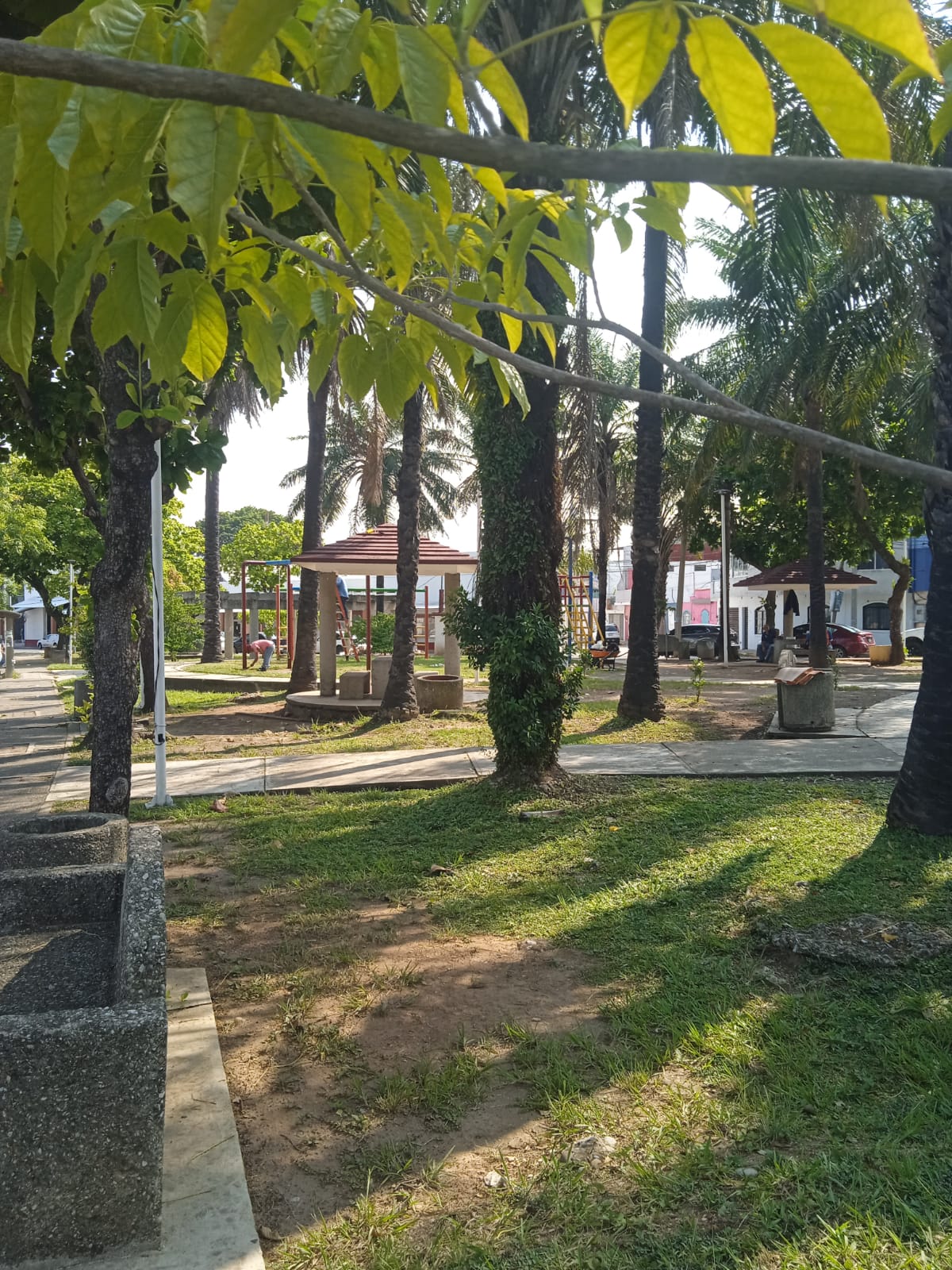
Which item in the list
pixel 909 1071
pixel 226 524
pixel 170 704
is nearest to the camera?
pixel 909 1071

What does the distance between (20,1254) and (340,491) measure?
161 ft

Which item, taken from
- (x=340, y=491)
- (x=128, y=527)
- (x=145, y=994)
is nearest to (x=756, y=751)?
(x=128, y=527)

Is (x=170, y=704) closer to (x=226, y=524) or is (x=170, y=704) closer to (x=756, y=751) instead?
(x=756, y=751)

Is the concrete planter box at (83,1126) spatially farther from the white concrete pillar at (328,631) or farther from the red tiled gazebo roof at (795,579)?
the red tiled gazebo roof at (795,579)

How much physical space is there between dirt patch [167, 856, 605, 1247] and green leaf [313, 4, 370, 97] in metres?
2.85

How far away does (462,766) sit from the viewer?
35.8ft

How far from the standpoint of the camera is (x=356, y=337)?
7.82ft

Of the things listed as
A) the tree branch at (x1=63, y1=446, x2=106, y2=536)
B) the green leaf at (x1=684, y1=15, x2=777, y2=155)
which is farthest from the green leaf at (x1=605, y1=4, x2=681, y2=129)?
the tree branch at (x1=63, y1=446, x2=106, y2=536)

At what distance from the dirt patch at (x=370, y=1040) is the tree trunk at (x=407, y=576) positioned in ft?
30.8

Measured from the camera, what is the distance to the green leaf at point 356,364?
2.36 meters

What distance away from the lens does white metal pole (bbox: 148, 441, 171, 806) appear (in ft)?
27.2

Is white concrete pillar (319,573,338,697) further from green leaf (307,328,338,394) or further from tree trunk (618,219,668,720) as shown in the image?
green leaf (307,328,338,394)

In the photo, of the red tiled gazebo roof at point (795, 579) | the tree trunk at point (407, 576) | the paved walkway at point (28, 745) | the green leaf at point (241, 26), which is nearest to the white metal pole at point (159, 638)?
the paved walkway at point (28, 745)

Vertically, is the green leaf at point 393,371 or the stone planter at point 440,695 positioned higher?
the green leaf at point 393,371
